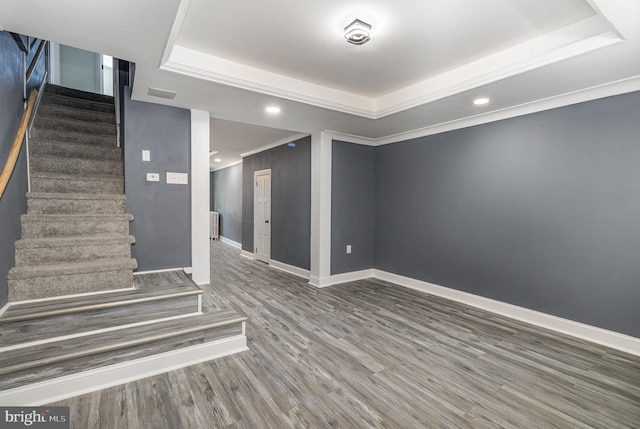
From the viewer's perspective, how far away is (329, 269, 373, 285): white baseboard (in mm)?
4832

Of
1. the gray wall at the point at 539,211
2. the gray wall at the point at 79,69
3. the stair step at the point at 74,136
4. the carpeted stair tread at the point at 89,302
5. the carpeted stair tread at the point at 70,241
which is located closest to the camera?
the carpeted stair tread at the point at 89,302

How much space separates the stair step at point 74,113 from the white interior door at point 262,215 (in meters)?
2.83

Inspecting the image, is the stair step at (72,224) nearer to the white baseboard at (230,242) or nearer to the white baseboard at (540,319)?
the white baseboard at (540,319)

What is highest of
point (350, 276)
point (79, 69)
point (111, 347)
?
point (79, 69)

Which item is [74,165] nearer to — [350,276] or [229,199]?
[350,276]

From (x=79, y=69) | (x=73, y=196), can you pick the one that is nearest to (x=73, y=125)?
(x=73, y=196)

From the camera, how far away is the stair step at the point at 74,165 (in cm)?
329

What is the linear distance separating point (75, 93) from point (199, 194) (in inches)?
111

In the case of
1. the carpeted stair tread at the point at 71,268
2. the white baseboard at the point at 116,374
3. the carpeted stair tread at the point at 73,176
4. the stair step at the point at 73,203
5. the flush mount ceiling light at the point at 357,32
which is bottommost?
the white baseboard at the point at 116,374

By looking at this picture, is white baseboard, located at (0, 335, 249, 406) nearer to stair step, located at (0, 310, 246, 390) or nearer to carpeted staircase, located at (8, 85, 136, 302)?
stair step, located at (0, 310, 246, 390)

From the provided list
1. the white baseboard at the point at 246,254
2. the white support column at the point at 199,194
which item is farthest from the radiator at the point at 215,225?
the white support column at the point at 199,194

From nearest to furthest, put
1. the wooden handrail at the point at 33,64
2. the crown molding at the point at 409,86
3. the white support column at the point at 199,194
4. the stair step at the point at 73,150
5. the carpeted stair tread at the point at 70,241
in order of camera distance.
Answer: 1. the crown molding at the point at 409,86
2. the carpeted stair tread at the point at 70,241
3. the wooden handrail at the point at 33,64
4. the stair step at the point at 73,150
5. the white support column at the point at 199,194

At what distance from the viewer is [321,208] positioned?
4.72 meters

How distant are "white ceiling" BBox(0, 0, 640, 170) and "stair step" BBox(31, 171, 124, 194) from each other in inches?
44.2
